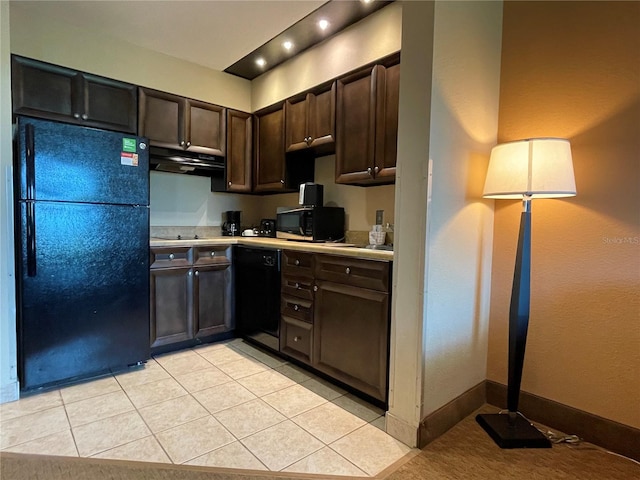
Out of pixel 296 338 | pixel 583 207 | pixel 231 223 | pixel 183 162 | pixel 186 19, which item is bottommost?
pixel 296 338

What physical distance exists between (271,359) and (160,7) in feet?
8.90

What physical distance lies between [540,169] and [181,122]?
2.85m

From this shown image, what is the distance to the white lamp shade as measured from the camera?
1.59m

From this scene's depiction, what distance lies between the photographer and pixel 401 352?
5.86ft

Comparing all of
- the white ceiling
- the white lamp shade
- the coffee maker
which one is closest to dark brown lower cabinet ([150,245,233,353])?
the coffee maker

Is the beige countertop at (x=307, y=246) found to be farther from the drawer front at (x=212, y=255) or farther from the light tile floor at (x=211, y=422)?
the light tile floor at (x=211, y=422)

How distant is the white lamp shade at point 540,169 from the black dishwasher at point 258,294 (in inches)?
66.1

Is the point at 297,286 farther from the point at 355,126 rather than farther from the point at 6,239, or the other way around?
the point at 6,239

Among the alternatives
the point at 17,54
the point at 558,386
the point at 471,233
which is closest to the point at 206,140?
the point at 17,54

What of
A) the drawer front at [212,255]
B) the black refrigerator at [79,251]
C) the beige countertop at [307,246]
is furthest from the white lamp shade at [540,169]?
the black refrigerator at [79,251]

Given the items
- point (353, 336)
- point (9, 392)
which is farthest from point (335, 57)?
point (9, 392)

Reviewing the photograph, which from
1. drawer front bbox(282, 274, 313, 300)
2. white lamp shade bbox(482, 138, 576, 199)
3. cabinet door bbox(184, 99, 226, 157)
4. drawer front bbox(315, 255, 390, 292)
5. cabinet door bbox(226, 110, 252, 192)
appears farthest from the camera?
cabinet door bbox(226, 110, 252, 192)

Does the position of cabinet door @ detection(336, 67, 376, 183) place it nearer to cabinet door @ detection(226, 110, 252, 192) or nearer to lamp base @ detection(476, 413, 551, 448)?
cabinet door @ detection(226, 110, 252, 192)

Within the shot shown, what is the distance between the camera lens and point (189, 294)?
291cm
